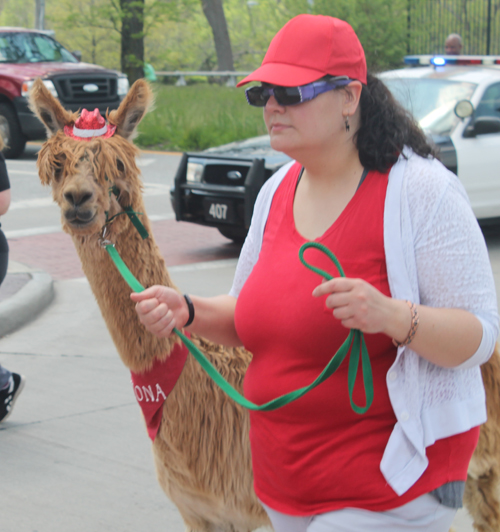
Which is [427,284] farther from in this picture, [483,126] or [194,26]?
[194,26]

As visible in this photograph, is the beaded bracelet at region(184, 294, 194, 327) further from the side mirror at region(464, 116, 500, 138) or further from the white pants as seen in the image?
the side mirror at region(464, 116, 500, 138)

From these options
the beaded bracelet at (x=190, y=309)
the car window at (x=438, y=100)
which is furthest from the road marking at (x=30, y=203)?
the beaded bracelet at (x=190, y=309)

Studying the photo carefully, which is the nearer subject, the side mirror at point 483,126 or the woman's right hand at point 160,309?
the woman's right hand at point 160,309

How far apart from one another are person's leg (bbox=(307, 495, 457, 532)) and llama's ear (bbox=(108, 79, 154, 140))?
5.81 ft

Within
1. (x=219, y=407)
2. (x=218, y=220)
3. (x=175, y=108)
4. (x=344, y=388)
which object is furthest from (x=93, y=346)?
(x=175, y=108)

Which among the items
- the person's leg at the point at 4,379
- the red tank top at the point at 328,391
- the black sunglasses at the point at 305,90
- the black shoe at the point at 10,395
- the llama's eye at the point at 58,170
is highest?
the black sunglasses at the point at 305,90

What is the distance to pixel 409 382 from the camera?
1814mm

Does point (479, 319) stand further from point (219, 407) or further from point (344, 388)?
point (219, 407)

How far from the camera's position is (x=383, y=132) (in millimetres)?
1945

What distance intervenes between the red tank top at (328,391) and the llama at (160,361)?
30.6 inches

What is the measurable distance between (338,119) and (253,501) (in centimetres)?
145

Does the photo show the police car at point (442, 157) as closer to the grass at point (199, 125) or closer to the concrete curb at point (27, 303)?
the concrete curb at point (27, 303)

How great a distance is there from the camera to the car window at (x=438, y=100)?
8.88 meters

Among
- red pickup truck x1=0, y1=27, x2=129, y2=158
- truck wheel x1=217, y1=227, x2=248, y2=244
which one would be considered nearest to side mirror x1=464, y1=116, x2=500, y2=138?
truck wheel x1=217, y1=227, x2=248, y2=244
